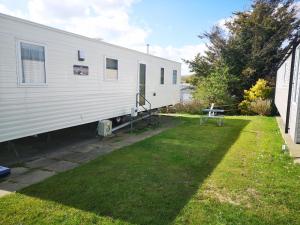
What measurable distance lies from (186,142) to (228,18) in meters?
14.3

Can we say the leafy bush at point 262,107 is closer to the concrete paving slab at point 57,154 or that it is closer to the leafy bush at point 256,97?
the leafy bush at point 256,97

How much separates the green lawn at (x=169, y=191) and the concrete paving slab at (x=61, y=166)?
0.99 ft

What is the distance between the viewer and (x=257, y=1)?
55.0 ft

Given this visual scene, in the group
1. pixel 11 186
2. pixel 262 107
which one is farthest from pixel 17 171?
pixel 262 107

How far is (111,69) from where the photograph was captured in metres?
8.56

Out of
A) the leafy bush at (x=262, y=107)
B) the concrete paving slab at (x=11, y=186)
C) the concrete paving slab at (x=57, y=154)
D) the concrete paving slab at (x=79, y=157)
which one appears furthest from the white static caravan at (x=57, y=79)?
the leafy bush at (x=262, y=107)

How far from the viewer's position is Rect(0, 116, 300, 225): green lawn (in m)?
3.28

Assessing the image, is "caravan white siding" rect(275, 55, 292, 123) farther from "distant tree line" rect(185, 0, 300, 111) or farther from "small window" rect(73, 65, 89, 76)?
"small window" rect(73, 65, 89, 76)

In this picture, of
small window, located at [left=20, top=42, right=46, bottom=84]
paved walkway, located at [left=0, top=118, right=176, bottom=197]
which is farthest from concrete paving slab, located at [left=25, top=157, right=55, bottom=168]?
small window, located at [left=20, top=42, right=46, bottom=84]

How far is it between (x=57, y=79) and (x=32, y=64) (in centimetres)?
81

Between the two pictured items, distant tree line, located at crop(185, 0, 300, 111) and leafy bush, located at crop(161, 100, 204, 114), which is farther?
distant tree line, located at crop(185, 0, 300, 111)

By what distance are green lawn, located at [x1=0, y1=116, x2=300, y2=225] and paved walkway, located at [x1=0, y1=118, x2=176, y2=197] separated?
1.02ft

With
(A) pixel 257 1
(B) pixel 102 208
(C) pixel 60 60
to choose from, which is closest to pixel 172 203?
(B) pixel 102 208

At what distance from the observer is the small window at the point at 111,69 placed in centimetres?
830
